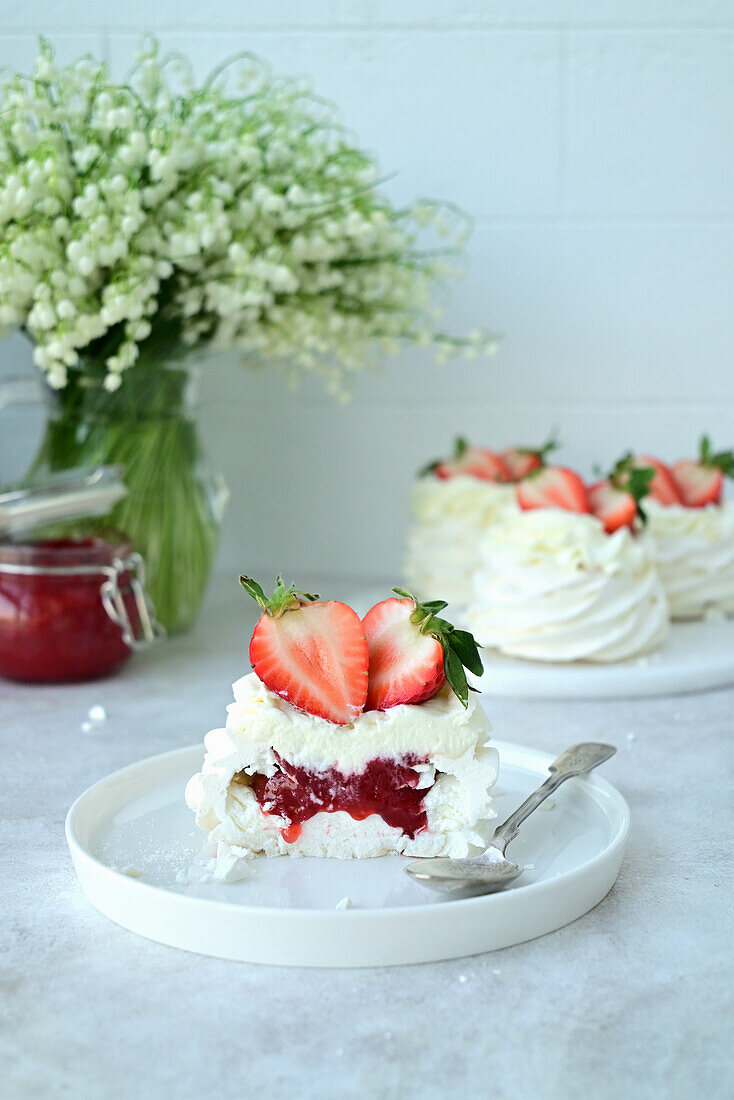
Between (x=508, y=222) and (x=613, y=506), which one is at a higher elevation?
(x=508, y=222)

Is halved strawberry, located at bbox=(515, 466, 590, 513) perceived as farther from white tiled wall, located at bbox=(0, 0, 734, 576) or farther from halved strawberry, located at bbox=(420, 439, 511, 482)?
white tiled wall, located at bbox=(0, 0, 734, 576)

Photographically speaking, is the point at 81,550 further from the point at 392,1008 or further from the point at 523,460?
the point at 392,1008

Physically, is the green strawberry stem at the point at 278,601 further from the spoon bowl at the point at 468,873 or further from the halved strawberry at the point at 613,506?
the halved strawberry at the point at 613,506

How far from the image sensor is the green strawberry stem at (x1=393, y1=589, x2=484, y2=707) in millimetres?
942

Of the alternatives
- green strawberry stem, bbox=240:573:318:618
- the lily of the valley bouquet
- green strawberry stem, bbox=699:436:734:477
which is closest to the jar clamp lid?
the lily of the valley bouquet

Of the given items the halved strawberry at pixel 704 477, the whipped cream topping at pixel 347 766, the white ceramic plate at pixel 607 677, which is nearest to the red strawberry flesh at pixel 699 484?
the halved strawberry at pixel 704 477

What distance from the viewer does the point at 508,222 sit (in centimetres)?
206

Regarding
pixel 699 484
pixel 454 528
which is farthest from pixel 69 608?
pixel 699 484

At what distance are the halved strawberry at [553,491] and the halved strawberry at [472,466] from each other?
18 cm

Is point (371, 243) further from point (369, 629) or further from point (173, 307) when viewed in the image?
point (369, 629)

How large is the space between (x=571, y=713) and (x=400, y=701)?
55 cm

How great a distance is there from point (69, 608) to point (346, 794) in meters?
0.63

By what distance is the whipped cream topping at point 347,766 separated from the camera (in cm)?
96

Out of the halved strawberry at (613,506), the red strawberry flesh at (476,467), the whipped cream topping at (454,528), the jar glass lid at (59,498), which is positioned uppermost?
the jar glass lid at (59,498)
